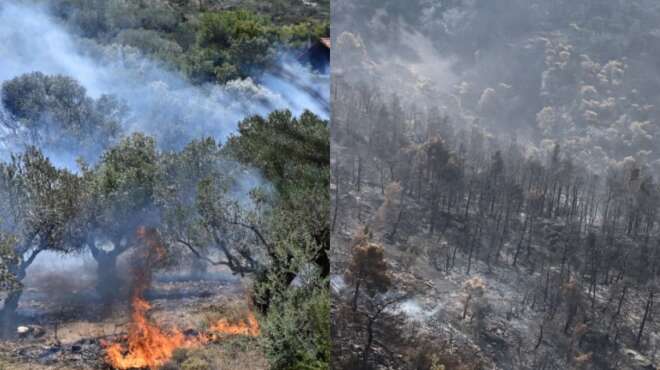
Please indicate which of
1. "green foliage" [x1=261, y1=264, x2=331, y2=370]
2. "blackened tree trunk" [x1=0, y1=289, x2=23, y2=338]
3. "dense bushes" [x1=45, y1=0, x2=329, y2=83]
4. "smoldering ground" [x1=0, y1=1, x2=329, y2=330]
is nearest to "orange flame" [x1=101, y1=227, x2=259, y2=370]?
"smoldering ground" [x1=0, y1=1, x2=329, y2=330]

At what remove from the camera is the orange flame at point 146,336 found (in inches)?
229

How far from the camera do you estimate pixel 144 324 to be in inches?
233

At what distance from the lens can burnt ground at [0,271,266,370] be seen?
18.1ft

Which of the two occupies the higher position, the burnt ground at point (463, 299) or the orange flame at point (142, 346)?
the burnt ground at point (463, 299)

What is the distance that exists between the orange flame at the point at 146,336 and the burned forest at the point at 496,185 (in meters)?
2.35

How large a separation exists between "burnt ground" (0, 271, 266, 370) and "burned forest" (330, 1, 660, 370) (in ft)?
7.71

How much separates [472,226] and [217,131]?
10.9 feet

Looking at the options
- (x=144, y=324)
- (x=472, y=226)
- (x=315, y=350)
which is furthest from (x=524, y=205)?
(x=144, y=324)

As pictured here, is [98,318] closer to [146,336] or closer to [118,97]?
[146,336]

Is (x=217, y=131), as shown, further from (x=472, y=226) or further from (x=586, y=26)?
(x=586, y=26)

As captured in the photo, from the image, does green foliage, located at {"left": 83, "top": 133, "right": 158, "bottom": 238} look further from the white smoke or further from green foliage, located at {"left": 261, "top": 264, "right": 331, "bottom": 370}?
green foliage, located at {"left": 261, "top": 264, "right": 331, "bottom": 370}

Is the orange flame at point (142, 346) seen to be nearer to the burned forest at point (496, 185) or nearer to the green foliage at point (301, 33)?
Result: the burned forest at point (496, 185)

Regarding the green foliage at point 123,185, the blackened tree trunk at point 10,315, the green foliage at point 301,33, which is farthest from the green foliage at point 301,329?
the green foliage at point 301,33

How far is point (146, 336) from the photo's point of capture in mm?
5898
